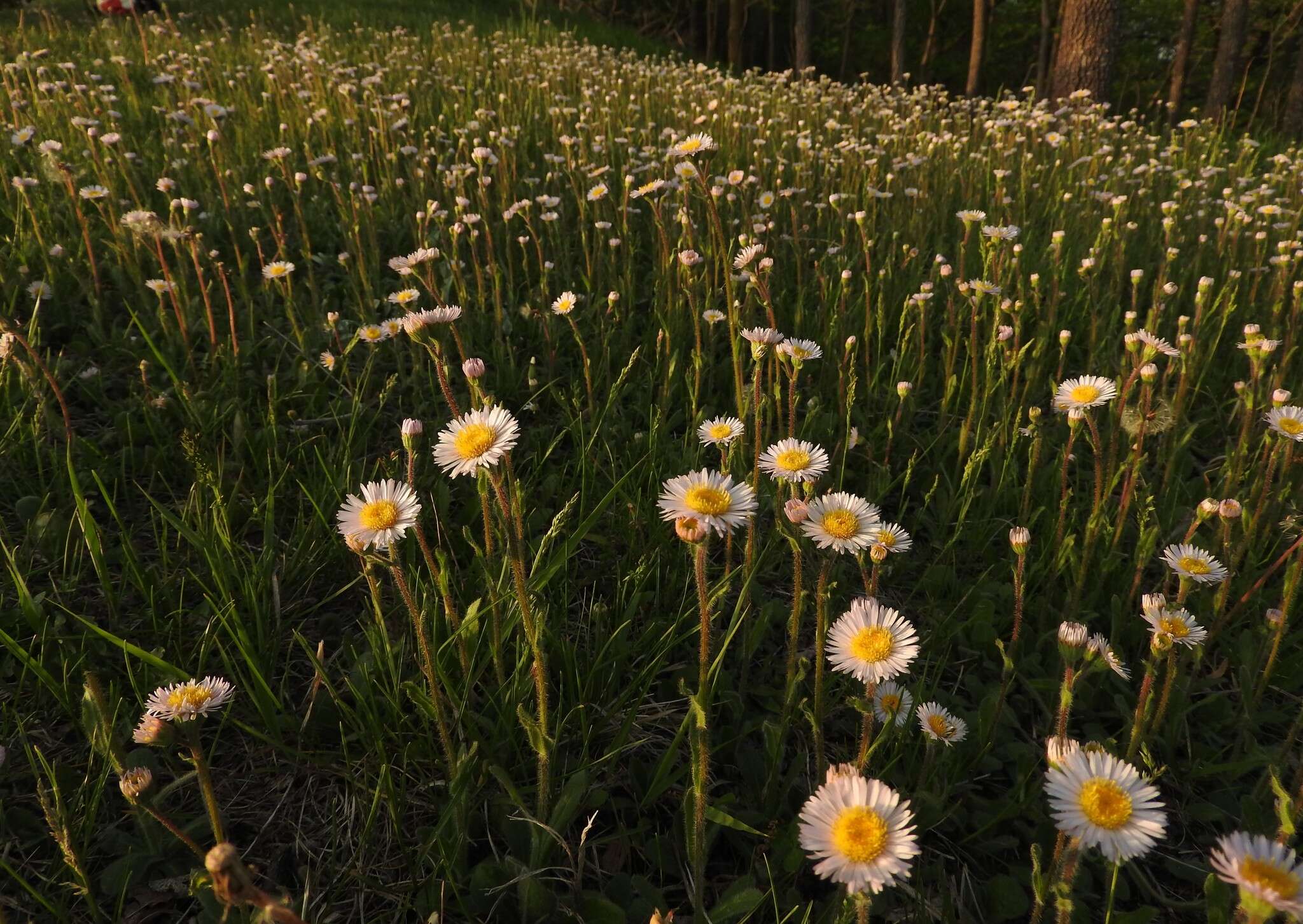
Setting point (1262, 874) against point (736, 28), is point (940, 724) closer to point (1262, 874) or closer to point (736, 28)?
point (1262, 874)

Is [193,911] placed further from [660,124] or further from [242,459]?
[660,124]

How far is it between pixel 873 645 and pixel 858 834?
0.38 metres

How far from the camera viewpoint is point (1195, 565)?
1.69 metres

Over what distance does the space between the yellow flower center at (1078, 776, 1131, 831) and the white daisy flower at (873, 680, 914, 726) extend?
30cm

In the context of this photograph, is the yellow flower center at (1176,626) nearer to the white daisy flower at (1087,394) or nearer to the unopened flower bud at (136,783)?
the white daisy flower at (1087,394)

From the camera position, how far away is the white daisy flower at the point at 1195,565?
1632 millimetres

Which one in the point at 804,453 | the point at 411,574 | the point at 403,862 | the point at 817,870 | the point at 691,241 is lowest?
the point at 403,862

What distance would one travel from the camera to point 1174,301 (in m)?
3.42

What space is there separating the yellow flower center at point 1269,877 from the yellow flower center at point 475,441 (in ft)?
3.89

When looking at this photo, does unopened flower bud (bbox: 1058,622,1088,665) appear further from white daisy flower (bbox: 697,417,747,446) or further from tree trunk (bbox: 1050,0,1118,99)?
tree trunk (bbox: 1050,0,1118,99)

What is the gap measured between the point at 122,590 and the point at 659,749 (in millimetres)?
1317

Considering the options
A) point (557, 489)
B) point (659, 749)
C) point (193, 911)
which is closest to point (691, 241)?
point (557, 489)

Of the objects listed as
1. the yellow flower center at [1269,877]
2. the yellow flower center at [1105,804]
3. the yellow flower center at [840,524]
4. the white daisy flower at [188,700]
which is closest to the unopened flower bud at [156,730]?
the white daisy flower at [188,700]

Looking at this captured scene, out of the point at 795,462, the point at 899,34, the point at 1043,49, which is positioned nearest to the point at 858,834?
the point at 795,462
